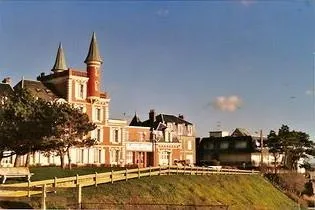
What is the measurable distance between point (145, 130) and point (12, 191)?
118ft

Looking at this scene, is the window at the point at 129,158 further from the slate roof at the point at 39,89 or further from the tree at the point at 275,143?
the tree at the point at 275,143

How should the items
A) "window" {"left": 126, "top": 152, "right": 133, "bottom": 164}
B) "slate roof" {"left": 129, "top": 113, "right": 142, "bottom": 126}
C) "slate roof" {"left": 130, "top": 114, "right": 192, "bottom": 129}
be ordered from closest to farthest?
"window" {"left": 126, "top": 152, "right": 133, "bottom": 164} < "slate roof" {"left": 130, "top": 114, "right": 192, "bottom": 129} < "slate roof" {"left": 129, "top": 113, "right": 142, "bottom": 126}

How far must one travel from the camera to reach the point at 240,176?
38188 mm

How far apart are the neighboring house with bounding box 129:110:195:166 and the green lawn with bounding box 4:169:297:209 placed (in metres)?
15.2

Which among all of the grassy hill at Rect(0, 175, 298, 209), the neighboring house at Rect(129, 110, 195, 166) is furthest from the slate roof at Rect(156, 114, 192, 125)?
the grassy hill at Rect(0, 175, 298, 209)

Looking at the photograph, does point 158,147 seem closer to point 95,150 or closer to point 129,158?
point 129,158

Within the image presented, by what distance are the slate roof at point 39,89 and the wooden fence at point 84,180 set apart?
46.9 feet

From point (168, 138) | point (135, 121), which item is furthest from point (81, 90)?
point (135, 121)

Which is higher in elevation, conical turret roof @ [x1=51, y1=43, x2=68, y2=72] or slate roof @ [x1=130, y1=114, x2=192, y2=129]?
conical turret roof @ [x1=51, y1=43, x2=68, y2=72]

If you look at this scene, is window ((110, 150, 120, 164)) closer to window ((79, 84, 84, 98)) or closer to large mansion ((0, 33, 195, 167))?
large mansion ((0, 33, 195, 167))

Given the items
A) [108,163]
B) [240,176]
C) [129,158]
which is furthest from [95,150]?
[240,176]

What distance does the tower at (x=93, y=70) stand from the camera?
4584cm

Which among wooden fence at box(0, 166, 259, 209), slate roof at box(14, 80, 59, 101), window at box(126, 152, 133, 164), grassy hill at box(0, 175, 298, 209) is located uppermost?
slate roof at box(14, 80, 59, 101)

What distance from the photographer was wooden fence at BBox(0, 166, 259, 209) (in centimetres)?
1731
